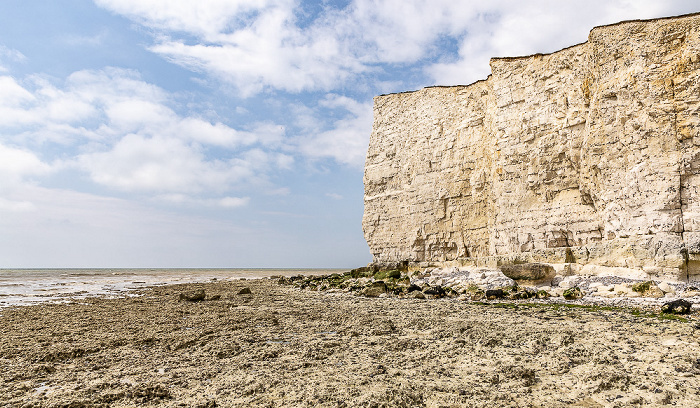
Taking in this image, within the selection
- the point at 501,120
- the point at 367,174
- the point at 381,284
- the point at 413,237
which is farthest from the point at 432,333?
the point at 367,174

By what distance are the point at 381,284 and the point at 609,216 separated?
855cm

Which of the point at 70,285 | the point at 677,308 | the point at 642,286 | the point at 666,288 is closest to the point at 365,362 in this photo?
the point at 677,308

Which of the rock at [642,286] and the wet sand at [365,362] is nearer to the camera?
the wet sand at [365,362]

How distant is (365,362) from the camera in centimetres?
481

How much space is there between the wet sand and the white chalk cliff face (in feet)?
23.4

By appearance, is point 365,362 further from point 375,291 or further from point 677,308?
point 375,291

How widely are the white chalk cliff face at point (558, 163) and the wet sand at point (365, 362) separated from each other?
7.12 meters

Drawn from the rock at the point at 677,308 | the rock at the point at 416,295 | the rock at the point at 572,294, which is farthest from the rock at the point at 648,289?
the rock at the point at 416,295

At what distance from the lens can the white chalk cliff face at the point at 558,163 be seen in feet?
41.5

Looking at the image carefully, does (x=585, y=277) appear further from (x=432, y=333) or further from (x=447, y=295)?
(x=432, y=333)

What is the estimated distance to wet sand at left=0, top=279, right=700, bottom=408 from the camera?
144 inches

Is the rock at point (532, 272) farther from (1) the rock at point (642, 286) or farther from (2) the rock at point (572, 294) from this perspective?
(1) the rock at point (642, 286)

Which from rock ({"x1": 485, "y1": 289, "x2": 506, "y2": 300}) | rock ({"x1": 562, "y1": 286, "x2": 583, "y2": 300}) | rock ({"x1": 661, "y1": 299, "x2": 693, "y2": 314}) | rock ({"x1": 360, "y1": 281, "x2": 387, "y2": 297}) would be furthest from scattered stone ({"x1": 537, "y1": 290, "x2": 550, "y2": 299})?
rock ({"x1": 360, "y1": 281, "x2": 387, "y2": 297})

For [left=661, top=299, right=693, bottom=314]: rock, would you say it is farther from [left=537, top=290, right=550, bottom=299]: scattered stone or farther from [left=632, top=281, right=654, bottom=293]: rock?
[left=537, top=290, right=550, bottom=299]: scattered stone
